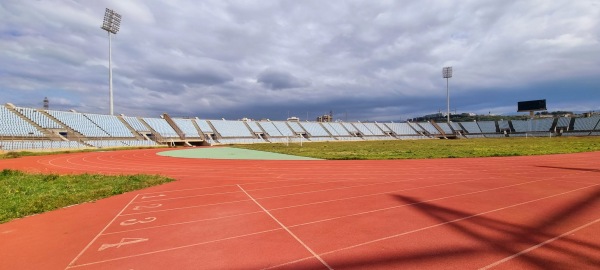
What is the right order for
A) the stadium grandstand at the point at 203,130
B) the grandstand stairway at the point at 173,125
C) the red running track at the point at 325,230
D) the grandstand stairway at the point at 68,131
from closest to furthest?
the red running track at the point at 325,230
the stadium grandstand at the point at 203,130
the grandstand stairway at the point at 68,131
the grandstand stairway at the point at 173,125

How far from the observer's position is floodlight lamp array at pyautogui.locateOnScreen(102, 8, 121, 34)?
1912 inches

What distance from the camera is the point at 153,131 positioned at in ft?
165

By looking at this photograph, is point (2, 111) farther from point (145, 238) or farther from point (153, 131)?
point (145, 238)

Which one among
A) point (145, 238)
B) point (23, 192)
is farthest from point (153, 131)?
point (145, 238)

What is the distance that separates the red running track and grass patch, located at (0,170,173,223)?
1.66 ft

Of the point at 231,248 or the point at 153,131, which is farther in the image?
the point at 153,131

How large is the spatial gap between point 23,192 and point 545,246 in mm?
12028

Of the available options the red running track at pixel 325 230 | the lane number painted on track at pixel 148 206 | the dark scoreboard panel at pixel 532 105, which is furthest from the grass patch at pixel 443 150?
the dark scoreboard panel at pixel 532 105

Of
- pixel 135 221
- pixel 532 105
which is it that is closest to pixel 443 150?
pixel 135 221

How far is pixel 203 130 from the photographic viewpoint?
57406mm

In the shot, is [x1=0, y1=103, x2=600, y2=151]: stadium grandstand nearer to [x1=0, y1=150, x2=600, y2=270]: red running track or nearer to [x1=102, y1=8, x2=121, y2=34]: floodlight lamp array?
[x1=102, y1=8, x2=121, y2=34]: floodlight lamp array

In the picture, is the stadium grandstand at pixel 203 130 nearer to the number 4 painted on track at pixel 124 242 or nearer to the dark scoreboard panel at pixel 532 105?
the dark scoreboard panel at pixel 532 105

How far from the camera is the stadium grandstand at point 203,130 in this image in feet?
116

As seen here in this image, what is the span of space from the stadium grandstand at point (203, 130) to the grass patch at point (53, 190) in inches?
1048
